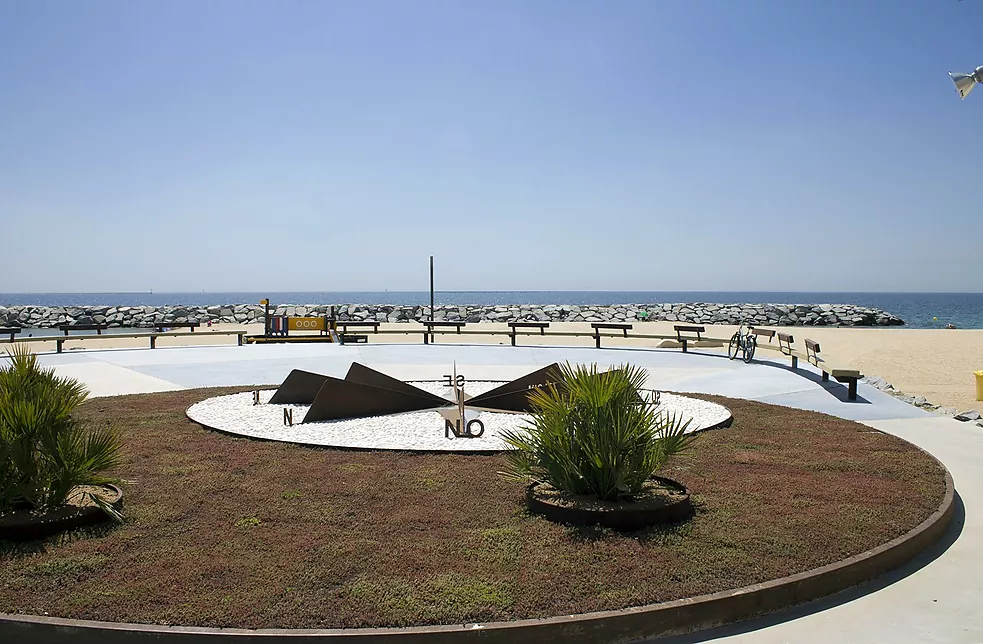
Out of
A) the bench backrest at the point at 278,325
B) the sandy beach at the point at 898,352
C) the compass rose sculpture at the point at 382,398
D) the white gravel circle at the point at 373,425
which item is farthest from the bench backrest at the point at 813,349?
the bench backrest at the point at 278,325

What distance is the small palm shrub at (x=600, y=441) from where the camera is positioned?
4.74m

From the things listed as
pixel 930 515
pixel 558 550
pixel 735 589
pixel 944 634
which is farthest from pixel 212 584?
pixel 930 515

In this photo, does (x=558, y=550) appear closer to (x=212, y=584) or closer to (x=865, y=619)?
(x=865, y=619)

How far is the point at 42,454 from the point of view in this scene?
4648 millimetres

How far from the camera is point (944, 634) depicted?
3521mm

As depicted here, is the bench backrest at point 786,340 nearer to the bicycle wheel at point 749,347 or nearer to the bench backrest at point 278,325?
the bicycle wheel at point 749,347

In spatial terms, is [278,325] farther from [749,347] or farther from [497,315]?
[497,315]

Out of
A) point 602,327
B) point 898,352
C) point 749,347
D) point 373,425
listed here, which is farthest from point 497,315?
point 373,425

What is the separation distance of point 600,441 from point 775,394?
23.8 ft

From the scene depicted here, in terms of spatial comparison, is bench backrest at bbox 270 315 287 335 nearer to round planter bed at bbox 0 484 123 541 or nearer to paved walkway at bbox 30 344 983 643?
paved walkway at bbox 30 344 983 643

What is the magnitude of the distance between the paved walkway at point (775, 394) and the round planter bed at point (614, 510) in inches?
41.0

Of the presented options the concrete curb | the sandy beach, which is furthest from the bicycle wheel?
the concrete curb

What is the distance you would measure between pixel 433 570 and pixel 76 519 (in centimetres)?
228

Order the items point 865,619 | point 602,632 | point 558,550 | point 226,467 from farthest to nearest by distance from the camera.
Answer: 1. point 226,467
2. point 558,550
3. point 865,619
4. point 602,632
